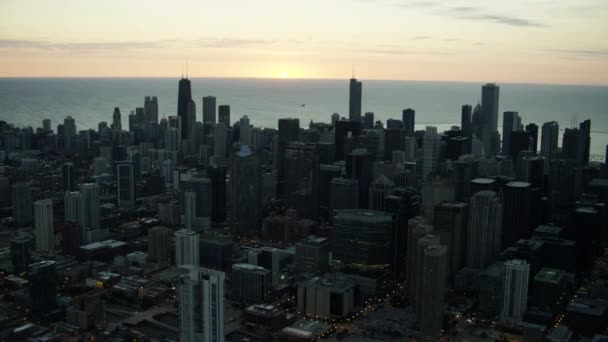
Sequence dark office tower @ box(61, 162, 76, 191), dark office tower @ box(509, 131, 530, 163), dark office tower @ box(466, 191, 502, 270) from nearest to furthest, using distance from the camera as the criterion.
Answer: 1. dark office tower @ box(466, 191, 502, 270)
2. dark office tower @ box(61, 162, 76, 191)
3. dark office tower @ box(509, 131, 530, 163)

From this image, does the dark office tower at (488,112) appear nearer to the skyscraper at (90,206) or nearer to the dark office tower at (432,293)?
the skyscraper at (90,206)

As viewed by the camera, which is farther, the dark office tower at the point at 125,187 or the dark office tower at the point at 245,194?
the dark office tower at the point at 125,187

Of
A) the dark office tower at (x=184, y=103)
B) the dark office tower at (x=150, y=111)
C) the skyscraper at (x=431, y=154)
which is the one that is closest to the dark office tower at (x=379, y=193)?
the skyscraper at (x=431, y=154)

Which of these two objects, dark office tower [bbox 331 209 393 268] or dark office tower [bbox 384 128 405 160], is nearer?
dark office tower [bbox 331 209 393 268]

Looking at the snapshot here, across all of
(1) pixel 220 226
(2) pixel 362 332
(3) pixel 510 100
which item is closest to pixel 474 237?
(2) pixel 362 332

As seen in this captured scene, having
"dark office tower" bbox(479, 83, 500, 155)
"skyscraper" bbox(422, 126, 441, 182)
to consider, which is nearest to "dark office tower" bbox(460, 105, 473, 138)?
"dark office tower" bbox(479, 83, 500, 155)

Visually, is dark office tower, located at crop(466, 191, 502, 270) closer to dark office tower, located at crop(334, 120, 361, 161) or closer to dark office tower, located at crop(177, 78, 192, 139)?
dark office tower, located at crop(334, 120, 361, 161)

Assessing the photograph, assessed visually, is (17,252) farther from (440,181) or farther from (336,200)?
(440,181)
